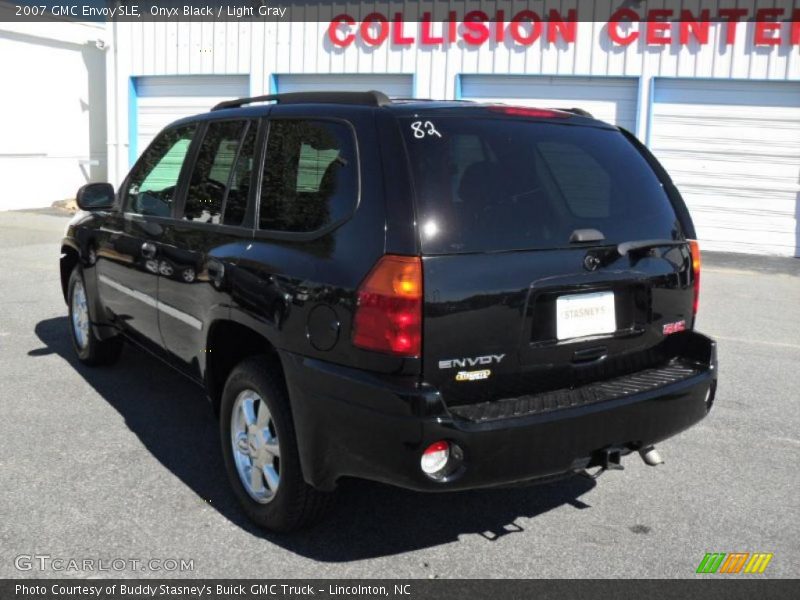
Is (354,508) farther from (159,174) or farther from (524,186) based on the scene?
(159,174)

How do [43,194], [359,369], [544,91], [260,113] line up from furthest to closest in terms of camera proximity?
[43,194], [544,91], [260,113], [359,369]

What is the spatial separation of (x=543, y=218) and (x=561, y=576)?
138 centimetres

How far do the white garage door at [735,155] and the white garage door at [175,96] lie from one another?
8456 mm

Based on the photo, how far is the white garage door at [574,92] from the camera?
14508 millimetres

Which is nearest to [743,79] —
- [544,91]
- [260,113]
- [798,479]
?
[544,91]

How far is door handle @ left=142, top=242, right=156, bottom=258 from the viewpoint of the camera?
4.44m

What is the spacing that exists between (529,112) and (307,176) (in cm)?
97

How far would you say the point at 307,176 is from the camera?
11.3 ft

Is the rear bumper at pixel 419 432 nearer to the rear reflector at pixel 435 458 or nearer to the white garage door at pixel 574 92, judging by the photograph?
the rear reflector at pixel 435 458

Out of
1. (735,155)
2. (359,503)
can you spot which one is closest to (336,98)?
(359,503)

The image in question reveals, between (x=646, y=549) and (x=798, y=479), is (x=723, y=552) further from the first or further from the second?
Answer: (x=798, y=479)

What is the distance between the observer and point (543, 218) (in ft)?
10.6

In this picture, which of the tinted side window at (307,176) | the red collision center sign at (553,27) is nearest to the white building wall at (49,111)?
the red collision center sign at (553,27)

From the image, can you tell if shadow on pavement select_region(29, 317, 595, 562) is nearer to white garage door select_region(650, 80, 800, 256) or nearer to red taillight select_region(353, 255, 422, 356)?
red taillight select_region(353, 255, 422, 356)
